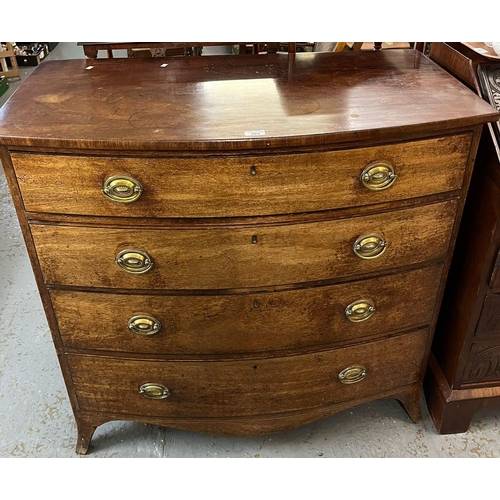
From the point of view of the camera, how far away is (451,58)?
142 cm

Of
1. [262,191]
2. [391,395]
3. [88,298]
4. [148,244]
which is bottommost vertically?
[391,395]

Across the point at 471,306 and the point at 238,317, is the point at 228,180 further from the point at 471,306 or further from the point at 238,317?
the point at 471,306

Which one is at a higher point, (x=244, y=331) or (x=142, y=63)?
(x=142, y=63)

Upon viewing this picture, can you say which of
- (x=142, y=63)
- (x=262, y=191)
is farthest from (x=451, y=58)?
(x=142, y=63)

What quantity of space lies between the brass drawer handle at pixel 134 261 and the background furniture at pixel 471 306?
83 cm

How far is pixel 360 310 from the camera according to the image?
1361 millimetres

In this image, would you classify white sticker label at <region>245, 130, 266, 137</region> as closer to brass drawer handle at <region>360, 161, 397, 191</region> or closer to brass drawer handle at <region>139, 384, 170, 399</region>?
brass drawer handle at <region>360, 161, 397, 191</region>

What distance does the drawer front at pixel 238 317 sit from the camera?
130 centimetres

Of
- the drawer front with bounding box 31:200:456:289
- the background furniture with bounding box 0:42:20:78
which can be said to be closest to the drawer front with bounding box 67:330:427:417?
the drawer front with bounding box 31:200:456:289

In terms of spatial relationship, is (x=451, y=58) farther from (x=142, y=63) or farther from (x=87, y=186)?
(x=87, y=186)

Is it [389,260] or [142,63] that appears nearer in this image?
[389,260]

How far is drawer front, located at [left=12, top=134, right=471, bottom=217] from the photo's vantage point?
110 cm

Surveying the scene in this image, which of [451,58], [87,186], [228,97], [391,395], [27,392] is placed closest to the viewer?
[87,186]

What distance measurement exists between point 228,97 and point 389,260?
1.80 ft
